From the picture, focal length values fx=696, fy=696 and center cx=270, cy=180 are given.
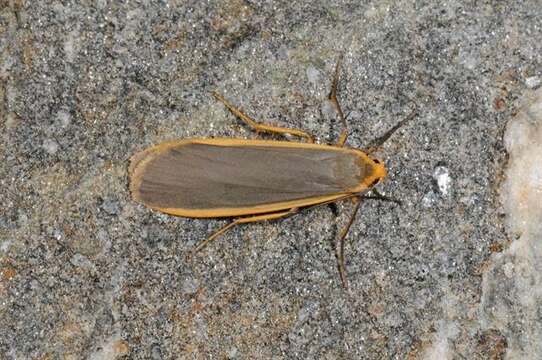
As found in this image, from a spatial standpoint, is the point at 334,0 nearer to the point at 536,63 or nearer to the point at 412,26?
the point at 412,26

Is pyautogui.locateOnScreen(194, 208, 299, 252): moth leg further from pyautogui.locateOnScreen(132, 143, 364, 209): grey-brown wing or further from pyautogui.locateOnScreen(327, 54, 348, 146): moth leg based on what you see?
pyautogui.locateOnScreen(327, 54, 348, 146): moth leg

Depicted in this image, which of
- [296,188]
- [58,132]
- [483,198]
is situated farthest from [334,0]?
[58,132]

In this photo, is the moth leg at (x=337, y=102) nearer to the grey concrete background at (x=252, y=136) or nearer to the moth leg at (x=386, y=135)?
the grey concrete background at (x=252, y=136)

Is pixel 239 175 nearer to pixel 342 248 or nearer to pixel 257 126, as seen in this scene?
pixel 257 126

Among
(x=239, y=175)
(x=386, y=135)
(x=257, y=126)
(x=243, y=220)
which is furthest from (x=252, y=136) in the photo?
(x=386, y=135)

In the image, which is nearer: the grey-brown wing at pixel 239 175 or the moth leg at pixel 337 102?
the grey-brown wing at pixel 239 175

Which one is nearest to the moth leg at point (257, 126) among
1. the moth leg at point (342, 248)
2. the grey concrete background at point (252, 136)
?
the grey concrete background at point (252, 136)
